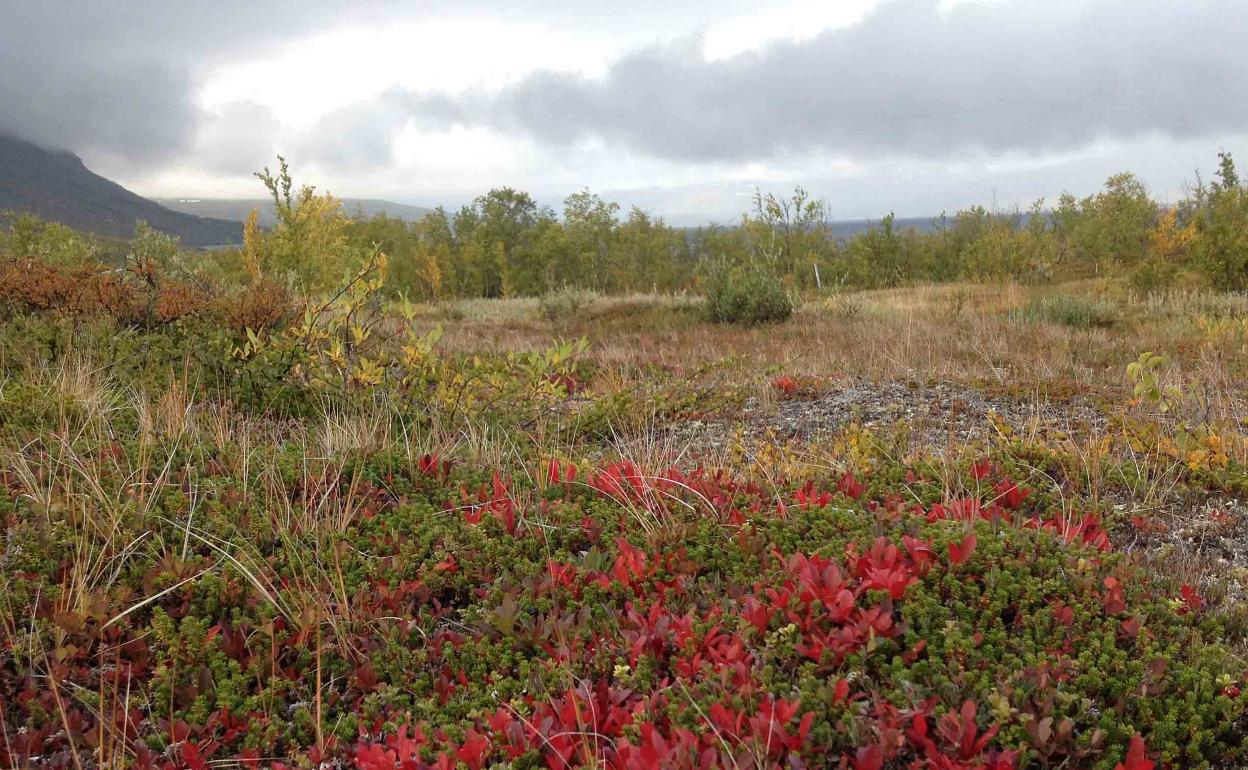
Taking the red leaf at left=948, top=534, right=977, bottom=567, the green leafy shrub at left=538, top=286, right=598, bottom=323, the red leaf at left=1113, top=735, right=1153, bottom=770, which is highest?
the green leafy shrub at left=538, top=286, right=598, bottom=323

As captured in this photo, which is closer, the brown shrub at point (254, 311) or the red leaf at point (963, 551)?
the red leaf at point (963, 551)

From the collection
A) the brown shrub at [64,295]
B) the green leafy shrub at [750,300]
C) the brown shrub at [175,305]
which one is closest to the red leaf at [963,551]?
the brown shrub at [175,305]

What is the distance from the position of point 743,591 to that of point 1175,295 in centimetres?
1707

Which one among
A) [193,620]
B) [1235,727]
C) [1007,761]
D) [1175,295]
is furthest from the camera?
[1175,295]

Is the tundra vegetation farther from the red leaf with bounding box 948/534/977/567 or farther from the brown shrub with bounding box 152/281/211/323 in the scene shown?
the brown shrub with bounding box 152/281/211/323

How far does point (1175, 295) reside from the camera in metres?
15.4

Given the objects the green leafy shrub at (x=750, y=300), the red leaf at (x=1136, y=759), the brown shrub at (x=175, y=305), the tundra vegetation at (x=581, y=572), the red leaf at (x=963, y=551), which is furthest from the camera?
the green leafy shrub at (x=750, y=300)

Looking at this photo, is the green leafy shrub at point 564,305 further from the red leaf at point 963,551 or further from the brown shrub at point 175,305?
the red leaf at point 963,551

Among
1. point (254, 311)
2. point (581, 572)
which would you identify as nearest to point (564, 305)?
point (254, 311)

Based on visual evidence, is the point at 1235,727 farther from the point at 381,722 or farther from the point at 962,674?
the point at 381,722

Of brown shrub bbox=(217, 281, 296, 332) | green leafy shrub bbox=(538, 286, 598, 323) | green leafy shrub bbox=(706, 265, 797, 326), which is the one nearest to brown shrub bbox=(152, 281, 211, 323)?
brown shrub bbox=(217, 281, 296, 332)

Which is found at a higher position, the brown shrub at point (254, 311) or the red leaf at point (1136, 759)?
the brown shrub at point (254, 311)

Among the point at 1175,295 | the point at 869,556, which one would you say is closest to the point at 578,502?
the point at 869,556

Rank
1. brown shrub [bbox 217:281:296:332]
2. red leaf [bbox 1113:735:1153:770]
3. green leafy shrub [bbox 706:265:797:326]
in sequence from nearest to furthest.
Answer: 1. red leaf [bbox 1113:735:1153:770]
2. brown shrub [bbox 217:281:296:332]
3. green leafy shrub [bbox 706:265:797:326]
